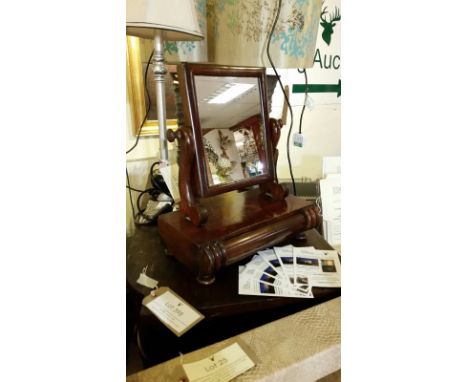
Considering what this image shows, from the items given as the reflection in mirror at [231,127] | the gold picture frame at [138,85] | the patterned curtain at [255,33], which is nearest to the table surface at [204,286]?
the reflection in mirror at [231,127]

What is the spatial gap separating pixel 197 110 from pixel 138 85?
1.54 feet

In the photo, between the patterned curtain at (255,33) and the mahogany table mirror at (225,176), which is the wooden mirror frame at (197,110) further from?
the patterned curtain at (255,33)

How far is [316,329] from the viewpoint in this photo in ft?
2.01

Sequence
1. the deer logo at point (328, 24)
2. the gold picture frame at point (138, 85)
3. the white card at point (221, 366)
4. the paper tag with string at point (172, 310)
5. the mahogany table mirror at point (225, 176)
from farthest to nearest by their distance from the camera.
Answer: the deer logo at point (328, 24)
the gold picture frame at point (138, 85)
the mahogany table mirror at point (225, 176)
the paper tag with string at point (172, 310)
the white card at point (221, 366)

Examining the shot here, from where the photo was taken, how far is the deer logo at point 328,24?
4.65ft

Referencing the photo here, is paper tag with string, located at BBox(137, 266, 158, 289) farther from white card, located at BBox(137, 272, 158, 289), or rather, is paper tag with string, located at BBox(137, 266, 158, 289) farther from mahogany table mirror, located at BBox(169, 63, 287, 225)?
mahogany table mirror, located at BBox(169, 63, 287, 225)

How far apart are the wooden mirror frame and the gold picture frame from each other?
1.36ft

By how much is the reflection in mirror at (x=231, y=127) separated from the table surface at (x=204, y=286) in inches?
9.9

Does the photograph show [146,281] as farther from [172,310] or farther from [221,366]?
[221,366]

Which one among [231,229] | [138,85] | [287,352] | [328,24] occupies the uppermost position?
[328,24]

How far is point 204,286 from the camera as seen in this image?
0.75 metres

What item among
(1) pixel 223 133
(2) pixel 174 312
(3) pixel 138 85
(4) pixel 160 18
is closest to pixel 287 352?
(2) pixel 174 312
